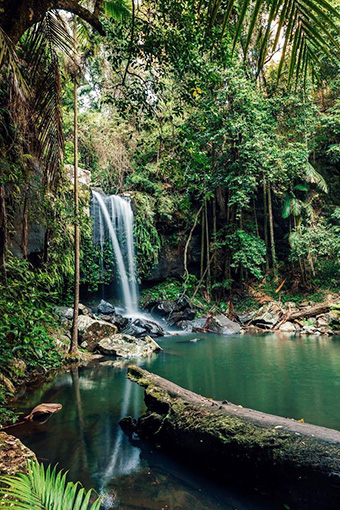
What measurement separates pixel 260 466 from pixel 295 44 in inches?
93.5

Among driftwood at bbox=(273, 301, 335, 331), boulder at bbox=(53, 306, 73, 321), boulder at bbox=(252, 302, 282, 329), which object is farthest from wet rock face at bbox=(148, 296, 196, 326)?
boulder at bbox=(53, 306, 73, 321)

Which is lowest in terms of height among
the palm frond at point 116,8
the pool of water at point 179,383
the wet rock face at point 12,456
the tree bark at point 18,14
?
the pool of water at point 179,383

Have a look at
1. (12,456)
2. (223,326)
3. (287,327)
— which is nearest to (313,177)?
(287,327)

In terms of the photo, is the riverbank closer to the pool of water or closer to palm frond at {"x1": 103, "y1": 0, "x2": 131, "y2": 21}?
the pool of water

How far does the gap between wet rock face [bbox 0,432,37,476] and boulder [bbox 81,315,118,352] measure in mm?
5287

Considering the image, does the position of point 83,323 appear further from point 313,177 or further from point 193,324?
point 313,177

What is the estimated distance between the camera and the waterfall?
12820 millimetres

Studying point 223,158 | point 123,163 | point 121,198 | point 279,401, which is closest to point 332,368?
point 279,401

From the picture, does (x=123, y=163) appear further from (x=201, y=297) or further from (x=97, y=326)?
(x=97, y=326)

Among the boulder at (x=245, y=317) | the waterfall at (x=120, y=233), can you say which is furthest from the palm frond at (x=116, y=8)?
the boulder at (x=245, y=317)

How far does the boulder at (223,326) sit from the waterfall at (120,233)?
126 inches

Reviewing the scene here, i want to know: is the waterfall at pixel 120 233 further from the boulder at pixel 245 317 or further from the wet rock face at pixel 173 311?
the boulder at pixel 245 317

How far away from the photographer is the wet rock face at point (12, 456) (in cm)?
201

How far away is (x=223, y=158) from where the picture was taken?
488 inches
